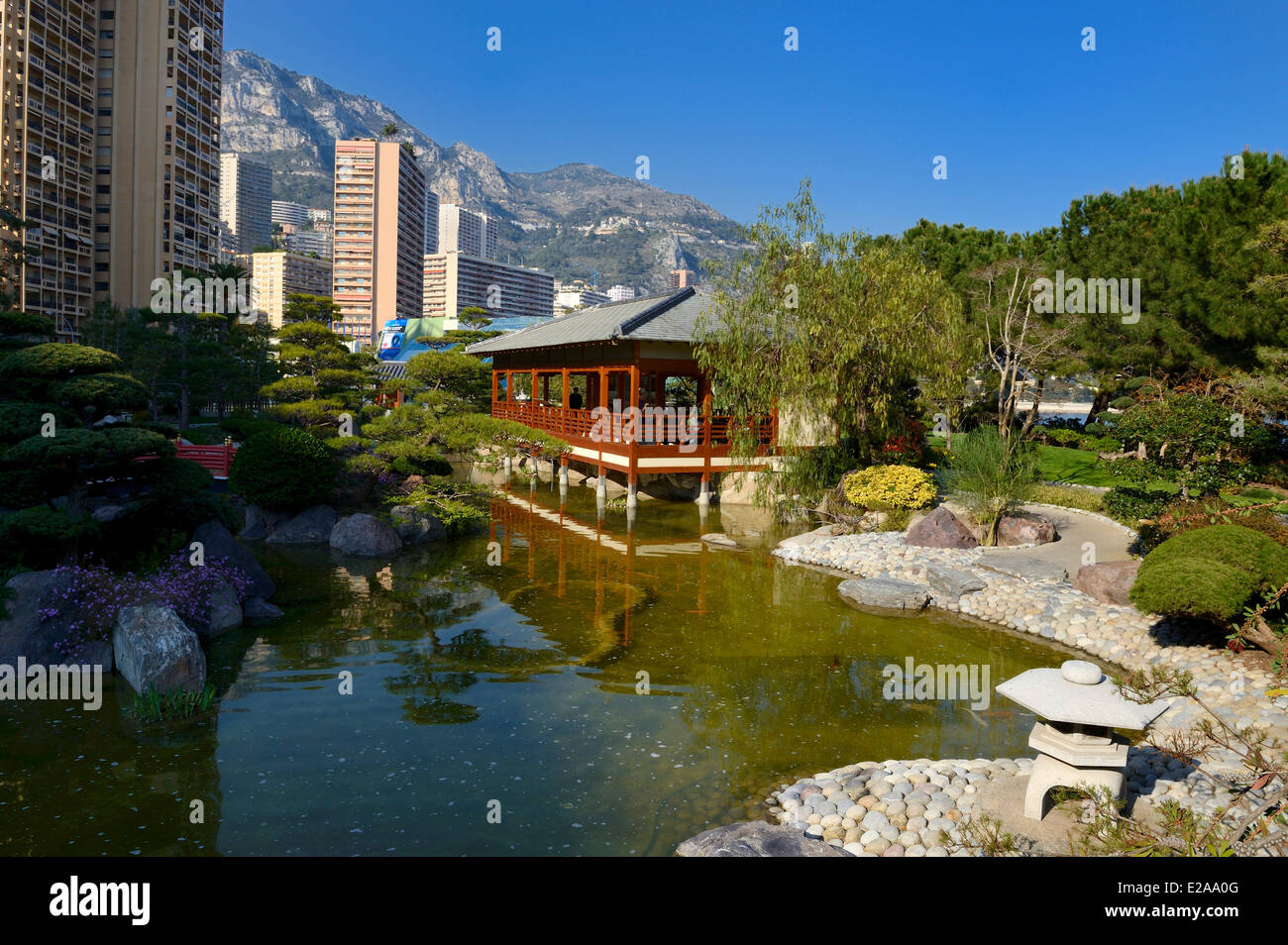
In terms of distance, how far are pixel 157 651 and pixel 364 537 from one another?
6636 mm

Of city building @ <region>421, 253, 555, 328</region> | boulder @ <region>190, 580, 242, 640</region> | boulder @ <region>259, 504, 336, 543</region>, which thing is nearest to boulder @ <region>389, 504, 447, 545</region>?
boulder @ <region>259, 504, 336, 543</region>

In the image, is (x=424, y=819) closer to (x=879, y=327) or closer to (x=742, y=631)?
(x=742, y=631)

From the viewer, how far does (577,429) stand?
20.9 m

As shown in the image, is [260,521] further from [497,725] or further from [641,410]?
[497,725]

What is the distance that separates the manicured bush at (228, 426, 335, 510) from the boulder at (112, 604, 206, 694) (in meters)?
6.51

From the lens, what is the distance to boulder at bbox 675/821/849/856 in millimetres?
4652

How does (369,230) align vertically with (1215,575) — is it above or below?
above

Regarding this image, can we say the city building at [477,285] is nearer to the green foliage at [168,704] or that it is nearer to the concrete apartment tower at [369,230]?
the concrete apartment tower at [369,230]

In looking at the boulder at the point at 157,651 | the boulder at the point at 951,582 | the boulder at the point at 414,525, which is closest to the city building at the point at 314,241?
the boulder at the point at 414,525

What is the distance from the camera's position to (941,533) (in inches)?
524

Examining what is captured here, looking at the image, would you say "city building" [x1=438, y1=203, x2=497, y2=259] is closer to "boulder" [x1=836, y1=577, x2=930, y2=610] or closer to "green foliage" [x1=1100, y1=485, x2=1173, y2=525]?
"boulder" [x1=836, y1=577, x2=930, y2=610]

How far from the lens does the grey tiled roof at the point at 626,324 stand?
58.0ft

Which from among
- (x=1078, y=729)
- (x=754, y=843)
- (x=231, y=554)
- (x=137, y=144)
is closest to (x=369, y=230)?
(x=137, y=144)
